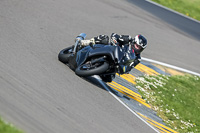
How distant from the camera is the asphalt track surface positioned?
609cm

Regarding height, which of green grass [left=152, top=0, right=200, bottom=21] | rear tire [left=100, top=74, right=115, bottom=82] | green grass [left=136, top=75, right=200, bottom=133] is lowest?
green grass [left=152, top=0, right=200, bottom=21]

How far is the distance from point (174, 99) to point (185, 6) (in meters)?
11.6

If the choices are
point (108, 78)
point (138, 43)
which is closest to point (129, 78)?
point (108, 78)

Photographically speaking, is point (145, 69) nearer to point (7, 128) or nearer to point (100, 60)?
point (100, 60)

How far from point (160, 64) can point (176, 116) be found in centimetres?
378

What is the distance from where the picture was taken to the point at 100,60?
8.22 meters

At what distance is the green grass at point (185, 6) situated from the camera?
66.6 feet

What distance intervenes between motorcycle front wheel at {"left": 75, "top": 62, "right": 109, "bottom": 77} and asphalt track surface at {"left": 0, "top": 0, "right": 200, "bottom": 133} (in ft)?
0.76

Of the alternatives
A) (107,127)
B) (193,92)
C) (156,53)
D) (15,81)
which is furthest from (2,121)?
(156,53)

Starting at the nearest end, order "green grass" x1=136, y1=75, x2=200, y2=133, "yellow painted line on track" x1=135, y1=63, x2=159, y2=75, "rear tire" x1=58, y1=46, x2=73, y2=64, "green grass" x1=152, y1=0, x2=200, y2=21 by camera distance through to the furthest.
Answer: "rear tire" x1=58, y1=46, x2=73, y2=64, "green grass" x1=136, y1=75, x2=200, y2=133, "yellow painted line on track" x1=135, y1=63, x2=159, y2=75, "green grass" x1=152, y1=0, x2=200, y2=21

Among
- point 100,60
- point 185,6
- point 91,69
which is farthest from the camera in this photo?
point 185,6

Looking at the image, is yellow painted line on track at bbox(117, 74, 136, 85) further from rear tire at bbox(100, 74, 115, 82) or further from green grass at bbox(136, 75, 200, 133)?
rear tire at bbox(100, 74, 115, 82)

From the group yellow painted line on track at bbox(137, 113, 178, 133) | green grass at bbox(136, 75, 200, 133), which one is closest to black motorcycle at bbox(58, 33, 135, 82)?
yellow painted line on track at bbox(137, 113, 178, 133)

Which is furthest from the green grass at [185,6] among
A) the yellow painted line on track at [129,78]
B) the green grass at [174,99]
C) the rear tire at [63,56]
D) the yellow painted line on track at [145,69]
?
the rear tire at [63,56]
